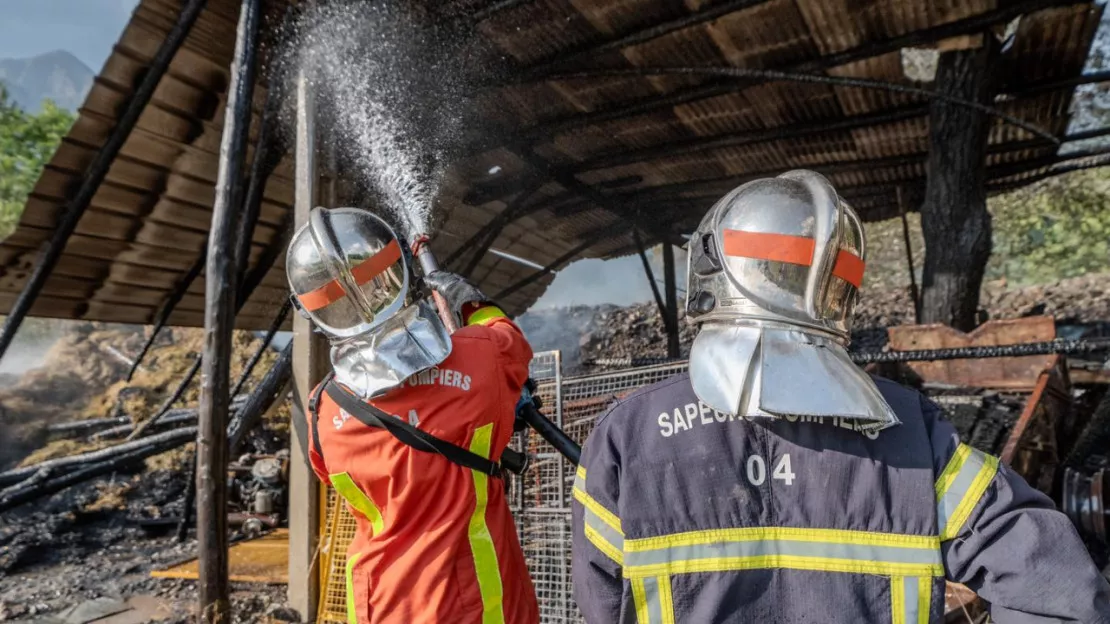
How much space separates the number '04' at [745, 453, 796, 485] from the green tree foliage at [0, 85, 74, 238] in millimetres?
17895

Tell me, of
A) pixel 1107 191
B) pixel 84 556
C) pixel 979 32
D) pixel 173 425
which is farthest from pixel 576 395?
pixel 1107 191

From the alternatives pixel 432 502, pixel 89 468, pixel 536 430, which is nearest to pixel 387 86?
pixel 536 430

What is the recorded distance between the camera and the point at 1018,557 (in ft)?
3.66

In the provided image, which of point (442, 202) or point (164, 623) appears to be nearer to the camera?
point (164, 623)

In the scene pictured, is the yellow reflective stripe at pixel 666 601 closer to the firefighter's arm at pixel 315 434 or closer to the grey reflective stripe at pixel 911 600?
the grey reflective stripe at pixel 911 600

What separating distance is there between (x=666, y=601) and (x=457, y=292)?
167cm

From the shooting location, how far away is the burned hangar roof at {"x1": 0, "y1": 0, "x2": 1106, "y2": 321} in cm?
434

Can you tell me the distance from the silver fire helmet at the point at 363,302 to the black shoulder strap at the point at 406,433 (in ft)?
0.22

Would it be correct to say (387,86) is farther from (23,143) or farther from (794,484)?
(23,143)

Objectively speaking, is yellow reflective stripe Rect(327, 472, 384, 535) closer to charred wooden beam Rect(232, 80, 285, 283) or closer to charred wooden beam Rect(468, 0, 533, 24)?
charred wooden beam Rect(232, 80, 285, 283)

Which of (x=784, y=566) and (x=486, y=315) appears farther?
(x=486, y=315)

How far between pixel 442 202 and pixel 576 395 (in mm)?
3861

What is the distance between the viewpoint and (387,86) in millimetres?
5277

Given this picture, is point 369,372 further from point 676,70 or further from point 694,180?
point 694,180
